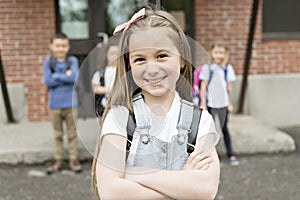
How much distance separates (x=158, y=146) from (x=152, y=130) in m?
0.06

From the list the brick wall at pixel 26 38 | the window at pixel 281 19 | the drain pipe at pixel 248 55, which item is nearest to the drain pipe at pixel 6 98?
the brick wall at pixel 26 38

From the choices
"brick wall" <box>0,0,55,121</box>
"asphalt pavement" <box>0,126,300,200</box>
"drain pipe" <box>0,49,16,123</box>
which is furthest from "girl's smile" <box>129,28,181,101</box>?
"brick wall" <box>0,0,55,121</box>

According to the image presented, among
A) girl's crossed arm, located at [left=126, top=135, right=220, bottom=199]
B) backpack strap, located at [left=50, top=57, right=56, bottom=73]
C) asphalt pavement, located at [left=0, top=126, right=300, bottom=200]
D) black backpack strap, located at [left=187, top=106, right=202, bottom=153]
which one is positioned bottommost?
asphalt pavement, located at [left=0, top=126, right=300, bottom=200]

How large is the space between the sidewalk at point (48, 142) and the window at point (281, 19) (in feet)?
4.81

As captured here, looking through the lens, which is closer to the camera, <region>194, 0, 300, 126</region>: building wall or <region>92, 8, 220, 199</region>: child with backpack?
<region>92, 8, 220, 199</region>: child with backpack

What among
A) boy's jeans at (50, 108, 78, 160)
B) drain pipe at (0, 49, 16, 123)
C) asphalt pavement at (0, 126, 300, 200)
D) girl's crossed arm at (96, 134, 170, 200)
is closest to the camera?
girl's crossed arm at (96, 134, 170, 200)

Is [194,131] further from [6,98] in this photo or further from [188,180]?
[6,98]

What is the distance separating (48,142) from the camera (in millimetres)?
5633

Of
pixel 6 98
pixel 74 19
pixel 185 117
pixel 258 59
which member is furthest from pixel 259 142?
pixel 185 117

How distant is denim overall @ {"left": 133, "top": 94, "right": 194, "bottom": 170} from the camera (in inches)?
66.6

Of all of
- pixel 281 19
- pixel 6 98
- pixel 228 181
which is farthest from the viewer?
pixel 281 19

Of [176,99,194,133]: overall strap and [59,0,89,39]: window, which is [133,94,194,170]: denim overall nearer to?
[176,99,194,133]: overall strap

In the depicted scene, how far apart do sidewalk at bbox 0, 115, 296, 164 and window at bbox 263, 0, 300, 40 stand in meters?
1.47

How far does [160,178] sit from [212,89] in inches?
22.9
